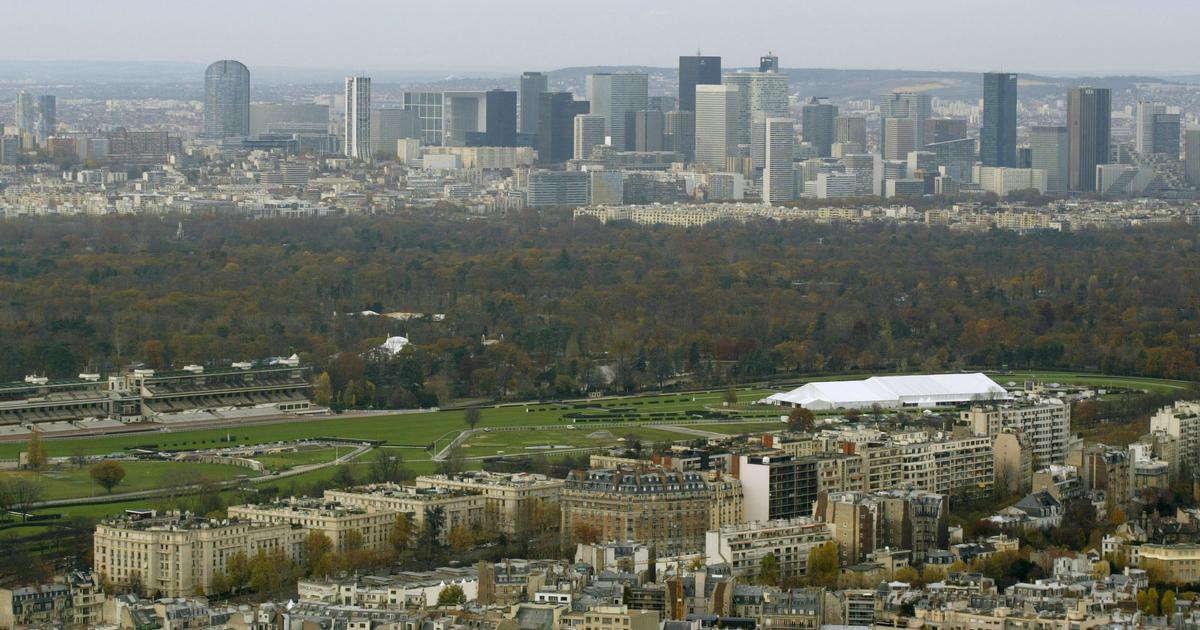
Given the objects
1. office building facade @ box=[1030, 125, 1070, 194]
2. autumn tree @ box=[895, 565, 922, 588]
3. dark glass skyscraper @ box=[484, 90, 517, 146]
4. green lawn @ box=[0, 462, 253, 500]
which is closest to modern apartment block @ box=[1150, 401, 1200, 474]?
autumn tree @ box=[895, 565, 922, 588]

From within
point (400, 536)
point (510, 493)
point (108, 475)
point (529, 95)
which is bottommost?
point (108, 475)

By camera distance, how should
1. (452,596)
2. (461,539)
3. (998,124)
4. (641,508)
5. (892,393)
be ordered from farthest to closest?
1. (998,124)
2. (892,393)
3. (641,508)
4. (461,539)
5. (452,596)

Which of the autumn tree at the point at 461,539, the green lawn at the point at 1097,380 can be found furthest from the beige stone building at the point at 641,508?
the green lawn at the point at 1097,380

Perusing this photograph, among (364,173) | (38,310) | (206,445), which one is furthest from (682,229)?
(206,445)

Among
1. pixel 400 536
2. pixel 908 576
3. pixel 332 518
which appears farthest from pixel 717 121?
pixel 908 576

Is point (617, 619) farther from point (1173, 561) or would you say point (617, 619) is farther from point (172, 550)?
point (1173, 561)

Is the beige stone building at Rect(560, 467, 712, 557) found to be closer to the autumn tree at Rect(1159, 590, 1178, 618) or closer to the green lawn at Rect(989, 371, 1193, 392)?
the autumn tree at Rect(1159, 590, 1178, 618)

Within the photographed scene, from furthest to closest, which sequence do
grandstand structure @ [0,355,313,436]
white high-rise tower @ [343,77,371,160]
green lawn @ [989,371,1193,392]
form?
white high-rise tower @ [343,77,371,160] → green lawn @ [989,371,1193,392] → grandstand structure @ [0,355,313,436]
